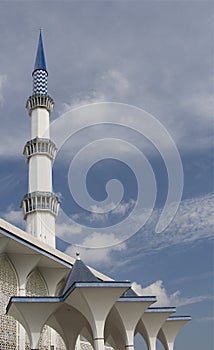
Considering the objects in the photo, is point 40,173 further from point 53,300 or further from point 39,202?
point 53,300

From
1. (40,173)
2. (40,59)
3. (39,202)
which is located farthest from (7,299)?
(40,59)

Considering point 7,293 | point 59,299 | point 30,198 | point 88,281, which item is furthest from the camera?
point 30,198

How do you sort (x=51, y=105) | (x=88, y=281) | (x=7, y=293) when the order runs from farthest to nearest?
1. (x=51, y=105)
2. (x=7, y=293)
3. (x=88, y=281)

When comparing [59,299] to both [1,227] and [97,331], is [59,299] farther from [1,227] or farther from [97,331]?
[1,227]

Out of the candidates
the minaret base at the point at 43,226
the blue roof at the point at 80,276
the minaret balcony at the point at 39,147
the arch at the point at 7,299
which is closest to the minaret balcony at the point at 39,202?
the minaret base at the point at 43,226

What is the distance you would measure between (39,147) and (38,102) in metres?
4.18

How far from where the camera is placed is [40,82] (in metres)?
40.5

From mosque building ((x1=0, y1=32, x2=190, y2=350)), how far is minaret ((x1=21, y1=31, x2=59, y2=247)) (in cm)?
7

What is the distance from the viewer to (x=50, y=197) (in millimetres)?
35469

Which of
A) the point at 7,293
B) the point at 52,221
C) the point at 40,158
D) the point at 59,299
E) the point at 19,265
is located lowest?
the point at 59,299

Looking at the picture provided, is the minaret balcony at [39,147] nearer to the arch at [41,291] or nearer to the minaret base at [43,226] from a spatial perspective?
the minaret base at [43,226]

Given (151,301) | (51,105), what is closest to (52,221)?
(51,105)

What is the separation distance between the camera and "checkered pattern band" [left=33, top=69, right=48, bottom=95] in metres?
39.6

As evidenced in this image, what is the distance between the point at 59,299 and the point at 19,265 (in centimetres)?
595
